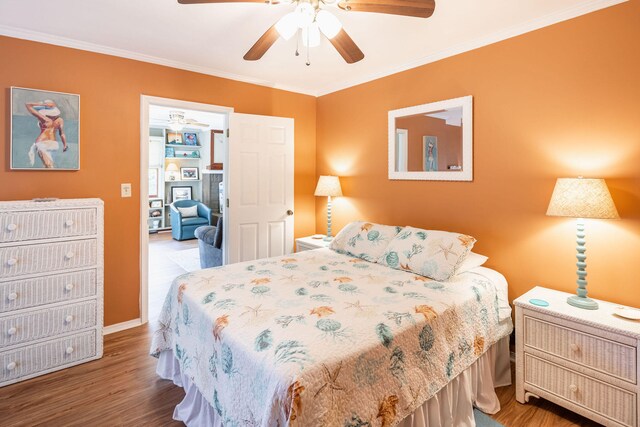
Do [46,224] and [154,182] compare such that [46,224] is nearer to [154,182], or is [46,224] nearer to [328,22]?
[328,22]

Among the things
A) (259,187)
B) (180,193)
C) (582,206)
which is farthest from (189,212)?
(582,206)

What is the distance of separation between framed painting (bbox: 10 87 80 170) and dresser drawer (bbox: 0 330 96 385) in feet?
4.44

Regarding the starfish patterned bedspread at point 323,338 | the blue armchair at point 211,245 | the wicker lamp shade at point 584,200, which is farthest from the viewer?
the blue armchair at point 211,245

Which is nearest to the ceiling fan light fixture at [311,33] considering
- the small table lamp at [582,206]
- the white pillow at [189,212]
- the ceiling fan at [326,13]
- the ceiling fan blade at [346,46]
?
the ceiling fan at [326,13]

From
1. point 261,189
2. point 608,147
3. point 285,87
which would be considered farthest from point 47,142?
point 608,147

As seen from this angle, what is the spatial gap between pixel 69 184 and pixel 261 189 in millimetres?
1755

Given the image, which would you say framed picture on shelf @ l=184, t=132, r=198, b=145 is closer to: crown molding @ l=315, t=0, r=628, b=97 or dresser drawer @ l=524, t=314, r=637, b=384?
crown molding @ l=315, t=0, r=628, b=97

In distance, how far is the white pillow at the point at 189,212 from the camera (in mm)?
7214

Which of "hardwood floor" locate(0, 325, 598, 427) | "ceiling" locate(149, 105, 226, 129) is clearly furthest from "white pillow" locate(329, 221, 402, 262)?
"ceiling" locate(149, 105, 226, 129)

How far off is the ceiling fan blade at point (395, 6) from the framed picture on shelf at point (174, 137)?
7217mm

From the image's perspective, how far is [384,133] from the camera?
348cm

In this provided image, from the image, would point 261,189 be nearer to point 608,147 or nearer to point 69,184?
point 69,184

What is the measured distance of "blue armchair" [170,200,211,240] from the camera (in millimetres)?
7098

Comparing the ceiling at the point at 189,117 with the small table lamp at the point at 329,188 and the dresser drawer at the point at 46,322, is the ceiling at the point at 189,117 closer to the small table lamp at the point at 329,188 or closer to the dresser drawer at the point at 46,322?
the small table lamp at the point at 329,188
